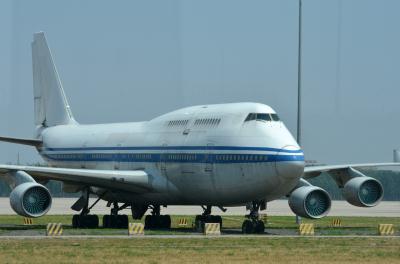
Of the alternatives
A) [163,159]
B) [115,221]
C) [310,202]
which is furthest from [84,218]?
[310,202]

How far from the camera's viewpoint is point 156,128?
2158 inches

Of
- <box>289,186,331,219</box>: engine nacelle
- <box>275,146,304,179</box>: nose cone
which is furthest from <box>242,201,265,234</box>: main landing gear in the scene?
<box>275,146,304,179</box>: nose cone

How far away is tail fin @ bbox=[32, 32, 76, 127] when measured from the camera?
67750mm

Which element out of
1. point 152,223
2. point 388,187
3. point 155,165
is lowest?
point 388,187

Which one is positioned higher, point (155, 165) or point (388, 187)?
point (155, 165)

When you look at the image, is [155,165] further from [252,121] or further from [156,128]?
[252,121]

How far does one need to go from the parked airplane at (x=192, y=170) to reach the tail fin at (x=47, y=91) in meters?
5.24

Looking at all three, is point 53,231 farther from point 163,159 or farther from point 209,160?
point 163,159

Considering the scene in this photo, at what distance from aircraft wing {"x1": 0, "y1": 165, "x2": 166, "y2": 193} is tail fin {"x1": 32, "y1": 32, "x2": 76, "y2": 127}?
46.7 feet

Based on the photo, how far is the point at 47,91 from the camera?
225 feet

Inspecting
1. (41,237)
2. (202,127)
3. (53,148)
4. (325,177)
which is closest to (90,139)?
(53,148)

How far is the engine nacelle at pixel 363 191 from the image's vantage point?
54.0m

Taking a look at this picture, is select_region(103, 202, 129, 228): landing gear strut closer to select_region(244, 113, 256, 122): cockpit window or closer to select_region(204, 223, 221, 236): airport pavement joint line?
select_region(204, 223, 221, 236): airport pavement joint line

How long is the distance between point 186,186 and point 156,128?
5.10 meters
